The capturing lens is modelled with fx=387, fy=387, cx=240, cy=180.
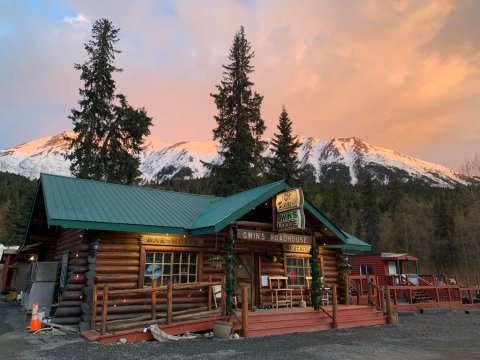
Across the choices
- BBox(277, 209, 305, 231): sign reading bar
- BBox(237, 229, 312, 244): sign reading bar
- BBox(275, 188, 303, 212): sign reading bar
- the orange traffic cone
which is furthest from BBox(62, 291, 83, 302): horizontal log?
BBox(275, 188, 303, 212): sign reading bar

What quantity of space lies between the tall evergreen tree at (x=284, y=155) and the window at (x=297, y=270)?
18924 mm

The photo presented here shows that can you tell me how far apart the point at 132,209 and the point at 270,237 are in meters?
4.98

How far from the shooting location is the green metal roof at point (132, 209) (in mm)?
11953

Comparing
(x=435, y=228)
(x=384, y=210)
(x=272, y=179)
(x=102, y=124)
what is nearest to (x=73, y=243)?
(x=102, y=124)

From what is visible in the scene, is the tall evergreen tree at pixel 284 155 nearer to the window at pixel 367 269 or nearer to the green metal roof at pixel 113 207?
the window at pixel 367 269

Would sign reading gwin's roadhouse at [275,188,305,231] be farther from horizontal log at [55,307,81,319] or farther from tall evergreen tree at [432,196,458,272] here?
tall evergreen tree at [432,196,458,272]

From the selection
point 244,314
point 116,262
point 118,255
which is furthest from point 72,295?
point 244,314

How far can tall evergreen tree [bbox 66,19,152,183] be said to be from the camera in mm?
30078

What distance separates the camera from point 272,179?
35.8 meters

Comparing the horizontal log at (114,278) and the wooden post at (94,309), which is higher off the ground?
the horizontal log at (114,278)

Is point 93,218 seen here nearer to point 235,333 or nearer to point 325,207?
point 235,333

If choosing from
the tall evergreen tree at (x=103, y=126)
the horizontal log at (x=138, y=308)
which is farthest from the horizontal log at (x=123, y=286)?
the tall evergreen tree at (x=103, y=126)

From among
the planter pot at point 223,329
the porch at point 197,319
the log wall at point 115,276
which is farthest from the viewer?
the log wall at point 115,276

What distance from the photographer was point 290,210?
13031mm
